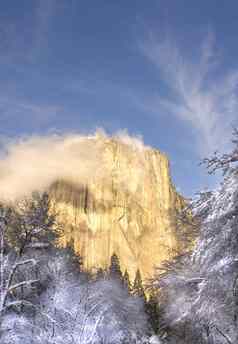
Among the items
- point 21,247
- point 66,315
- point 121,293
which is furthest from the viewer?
point 121,293

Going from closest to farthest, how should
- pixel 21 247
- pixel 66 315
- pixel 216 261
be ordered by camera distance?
pixel 216 261 → pixel 21 247 → pixel 66 315

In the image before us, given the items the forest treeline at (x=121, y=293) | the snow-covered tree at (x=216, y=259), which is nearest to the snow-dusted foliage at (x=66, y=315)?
the forest treeline at (x=121, y=293)

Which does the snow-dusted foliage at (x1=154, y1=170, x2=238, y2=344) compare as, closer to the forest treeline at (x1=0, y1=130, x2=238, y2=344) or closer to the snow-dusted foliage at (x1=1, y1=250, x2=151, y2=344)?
the forest treeline at (x1=0, y1=130, x2=238, y2=344)

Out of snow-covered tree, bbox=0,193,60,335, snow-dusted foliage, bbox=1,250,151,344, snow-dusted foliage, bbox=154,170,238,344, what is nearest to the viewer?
snow-dusted foliage, bbox=154,170,238,344

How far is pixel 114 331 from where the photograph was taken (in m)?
38.2

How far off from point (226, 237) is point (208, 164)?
2.28m

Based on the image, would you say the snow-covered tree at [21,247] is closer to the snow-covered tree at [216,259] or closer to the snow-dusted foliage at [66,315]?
the snow-dusted foliage at [66,315]

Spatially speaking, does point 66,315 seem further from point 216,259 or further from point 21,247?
point 216,259

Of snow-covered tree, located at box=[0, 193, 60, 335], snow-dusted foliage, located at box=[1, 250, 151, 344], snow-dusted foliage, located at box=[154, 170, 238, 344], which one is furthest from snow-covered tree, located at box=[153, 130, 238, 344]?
snow-covered tree, located at box=[0, 193, 60, 335]

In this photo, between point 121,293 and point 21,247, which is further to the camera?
point 121,293

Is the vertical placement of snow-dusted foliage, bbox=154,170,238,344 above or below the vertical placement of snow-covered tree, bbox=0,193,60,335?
below

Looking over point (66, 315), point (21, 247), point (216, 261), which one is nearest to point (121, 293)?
point (66, 315)

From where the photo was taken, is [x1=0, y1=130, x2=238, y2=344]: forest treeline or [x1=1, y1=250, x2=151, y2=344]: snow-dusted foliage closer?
[x1=0, y1=130, x2=238, y2=344]: forest treeline

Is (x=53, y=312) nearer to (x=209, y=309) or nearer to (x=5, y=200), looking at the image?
(x=5, y=200)
